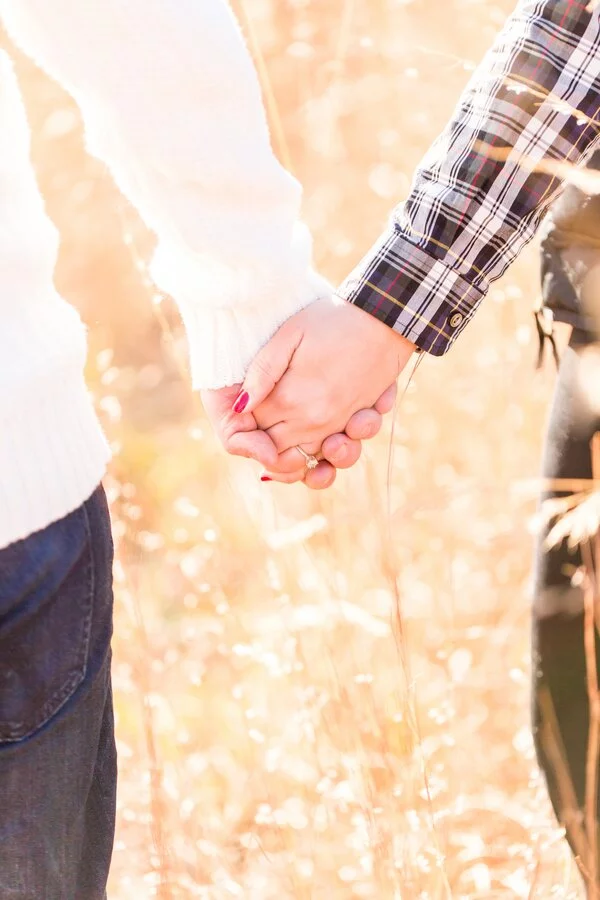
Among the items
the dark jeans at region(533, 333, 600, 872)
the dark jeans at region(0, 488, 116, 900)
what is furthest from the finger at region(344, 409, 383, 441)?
the dark jeans at region(0, 488, 116, 900)

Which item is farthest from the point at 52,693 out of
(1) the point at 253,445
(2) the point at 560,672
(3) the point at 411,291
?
(2) the point at 560,672

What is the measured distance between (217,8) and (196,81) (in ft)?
0.20

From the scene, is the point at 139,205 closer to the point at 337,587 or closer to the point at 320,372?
the point at 320,372

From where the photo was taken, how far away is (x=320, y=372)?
96 centimetres

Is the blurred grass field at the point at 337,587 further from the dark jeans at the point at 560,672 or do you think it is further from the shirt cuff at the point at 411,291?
the shirt cuff at the point at 411,291

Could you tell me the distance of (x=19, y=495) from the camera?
25.3 inches

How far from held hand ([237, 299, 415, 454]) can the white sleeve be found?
0.07 feet

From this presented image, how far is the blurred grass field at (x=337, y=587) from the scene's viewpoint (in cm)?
140

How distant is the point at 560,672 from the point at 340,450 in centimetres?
43

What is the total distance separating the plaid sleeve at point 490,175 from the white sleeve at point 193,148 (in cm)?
10

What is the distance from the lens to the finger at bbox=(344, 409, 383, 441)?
102 centimetres

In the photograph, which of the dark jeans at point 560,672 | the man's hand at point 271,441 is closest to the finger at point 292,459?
the man's hand at point 271,441

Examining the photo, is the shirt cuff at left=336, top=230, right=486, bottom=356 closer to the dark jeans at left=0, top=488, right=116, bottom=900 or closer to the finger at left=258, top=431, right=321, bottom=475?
the finger at left=258, top=431, right=321, bottom=475

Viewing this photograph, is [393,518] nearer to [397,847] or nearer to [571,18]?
[571,18]
